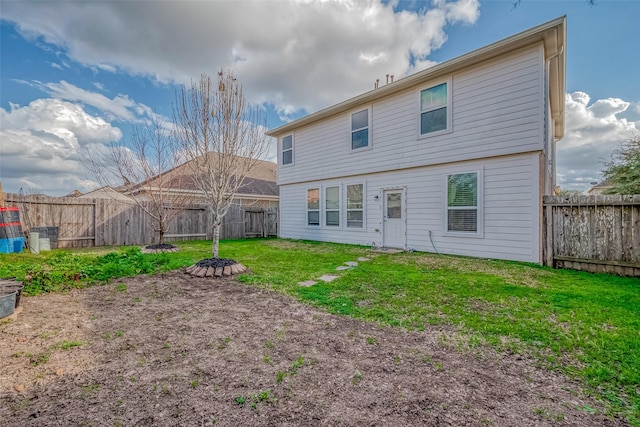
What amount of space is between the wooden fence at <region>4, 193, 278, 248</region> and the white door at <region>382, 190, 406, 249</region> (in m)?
7.30

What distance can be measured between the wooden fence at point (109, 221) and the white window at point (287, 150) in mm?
3248

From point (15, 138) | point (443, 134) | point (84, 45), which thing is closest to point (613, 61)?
point (443, 134)

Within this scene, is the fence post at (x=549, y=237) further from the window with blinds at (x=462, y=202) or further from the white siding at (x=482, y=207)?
the window with blinds at (x=462, y=202)

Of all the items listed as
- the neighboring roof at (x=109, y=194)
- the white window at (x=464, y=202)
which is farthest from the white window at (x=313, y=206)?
the neighboring roof at (x=109, y=194)

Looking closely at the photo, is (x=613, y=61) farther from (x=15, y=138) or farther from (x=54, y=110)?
(x=15, y=138)

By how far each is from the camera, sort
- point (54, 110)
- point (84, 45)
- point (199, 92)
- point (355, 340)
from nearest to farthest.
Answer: point (355, 340) → point (199, 92) → point (84, 45) → point (54, 110)

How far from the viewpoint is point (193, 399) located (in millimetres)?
1796

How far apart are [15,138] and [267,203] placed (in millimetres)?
11740

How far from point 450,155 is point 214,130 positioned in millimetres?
5838

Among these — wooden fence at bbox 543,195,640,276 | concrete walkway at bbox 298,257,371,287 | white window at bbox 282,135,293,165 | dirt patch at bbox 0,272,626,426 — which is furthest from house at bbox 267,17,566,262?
dirt patch at bbox 0,272,626,426

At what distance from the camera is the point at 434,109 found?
778 centimetres

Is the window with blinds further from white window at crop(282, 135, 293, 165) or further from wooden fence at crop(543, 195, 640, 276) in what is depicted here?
white window at crop(282, 135, 293, 165)

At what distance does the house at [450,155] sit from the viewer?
632cm

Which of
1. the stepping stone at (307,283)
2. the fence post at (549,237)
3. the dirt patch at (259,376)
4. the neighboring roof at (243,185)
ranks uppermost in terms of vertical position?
the neighboring roof at (243,185)
